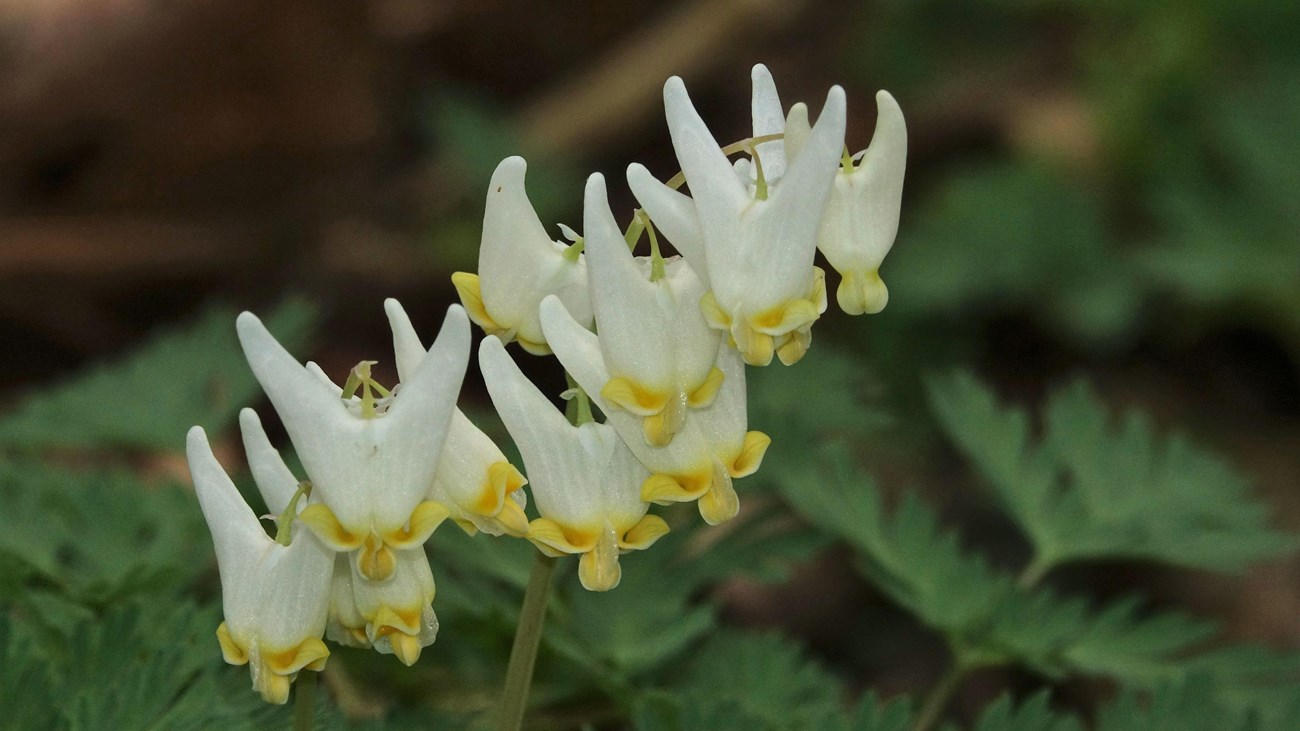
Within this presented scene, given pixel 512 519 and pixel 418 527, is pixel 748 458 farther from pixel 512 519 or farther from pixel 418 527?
pixel 418 527

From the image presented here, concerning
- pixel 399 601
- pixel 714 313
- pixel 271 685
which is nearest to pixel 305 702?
pixel 271 685

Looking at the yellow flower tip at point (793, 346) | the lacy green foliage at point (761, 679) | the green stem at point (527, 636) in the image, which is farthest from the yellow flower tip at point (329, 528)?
the lacy green foliage at point (761, 679)

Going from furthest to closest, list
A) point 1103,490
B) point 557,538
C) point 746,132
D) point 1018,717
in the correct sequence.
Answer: point 746,132 → point 1103,490 → point 1018,717 → point 557,538

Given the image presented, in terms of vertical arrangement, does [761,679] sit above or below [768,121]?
below

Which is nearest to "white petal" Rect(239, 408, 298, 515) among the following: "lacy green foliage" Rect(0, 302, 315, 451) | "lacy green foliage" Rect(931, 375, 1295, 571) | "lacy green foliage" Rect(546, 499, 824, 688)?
"lacy green foliage" Rect(546, 499, 824, 688)

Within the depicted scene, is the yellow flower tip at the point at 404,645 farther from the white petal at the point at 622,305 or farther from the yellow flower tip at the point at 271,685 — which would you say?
the white petal at the point at 622,305

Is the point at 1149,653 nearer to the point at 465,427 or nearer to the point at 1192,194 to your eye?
the point at 465,427

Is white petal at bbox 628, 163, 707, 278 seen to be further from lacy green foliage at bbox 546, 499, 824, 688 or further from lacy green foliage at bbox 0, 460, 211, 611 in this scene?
lacy green foliage at bbox 0, 460, 211, 611
